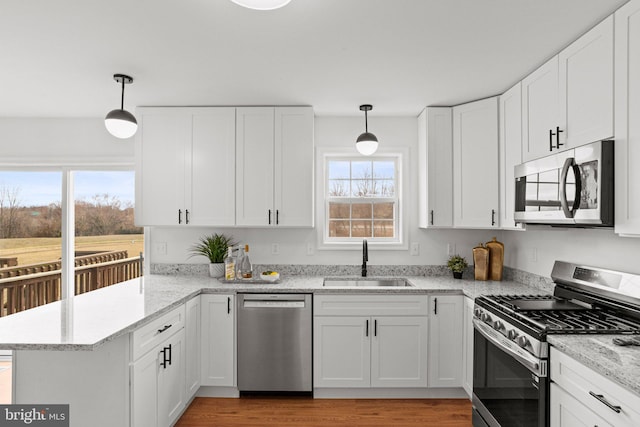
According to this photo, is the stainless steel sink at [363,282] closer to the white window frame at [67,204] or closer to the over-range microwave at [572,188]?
the over-range microwave at [572,188]

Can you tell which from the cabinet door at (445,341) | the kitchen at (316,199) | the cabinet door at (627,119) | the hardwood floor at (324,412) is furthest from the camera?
the kitchen at (316,199)

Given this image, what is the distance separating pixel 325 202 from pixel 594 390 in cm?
263

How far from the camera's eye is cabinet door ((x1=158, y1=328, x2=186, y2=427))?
2307mm

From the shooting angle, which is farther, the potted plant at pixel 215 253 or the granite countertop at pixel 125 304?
the potted plant at pixel 215 253

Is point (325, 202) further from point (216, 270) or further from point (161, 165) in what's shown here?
point (161, 165)

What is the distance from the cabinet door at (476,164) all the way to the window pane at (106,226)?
3.01 metres

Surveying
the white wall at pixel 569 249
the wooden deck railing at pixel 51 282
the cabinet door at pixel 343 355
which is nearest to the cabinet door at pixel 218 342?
the cabinet door at pixel 343 355

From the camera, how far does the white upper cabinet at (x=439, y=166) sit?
3309 millimetres

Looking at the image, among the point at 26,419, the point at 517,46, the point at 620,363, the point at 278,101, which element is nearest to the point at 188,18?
the point at 278,101

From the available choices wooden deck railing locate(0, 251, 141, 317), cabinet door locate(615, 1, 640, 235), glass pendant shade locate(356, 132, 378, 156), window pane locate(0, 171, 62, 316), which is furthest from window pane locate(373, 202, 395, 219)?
window pane locate(0, 171, 62, 316)

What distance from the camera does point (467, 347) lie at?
2.92m

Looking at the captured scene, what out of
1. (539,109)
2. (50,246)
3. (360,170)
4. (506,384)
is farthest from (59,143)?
(506,384)

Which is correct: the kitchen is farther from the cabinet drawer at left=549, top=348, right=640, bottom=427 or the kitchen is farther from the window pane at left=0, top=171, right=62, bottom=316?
the cabinet drawer at left=549, top=348, right=640, bottom=427

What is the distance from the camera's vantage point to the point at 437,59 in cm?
239
